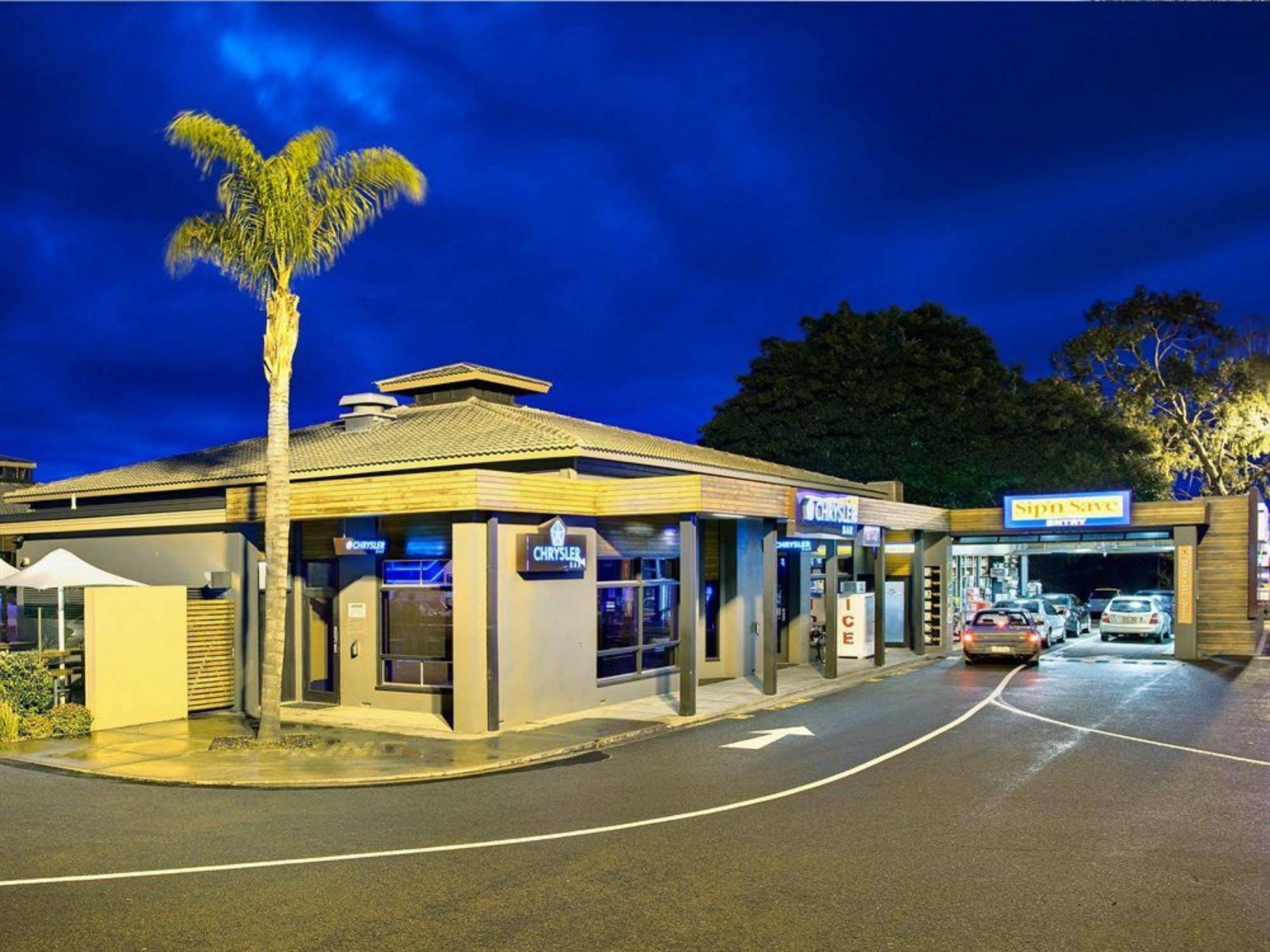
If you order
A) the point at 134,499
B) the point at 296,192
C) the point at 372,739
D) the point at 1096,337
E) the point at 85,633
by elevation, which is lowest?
the point at 372,739

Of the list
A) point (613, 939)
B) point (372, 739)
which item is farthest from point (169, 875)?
point (372, 739)

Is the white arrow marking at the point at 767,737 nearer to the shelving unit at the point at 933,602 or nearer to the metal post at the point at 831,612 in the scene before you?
→ the metal post at the point at 831,612

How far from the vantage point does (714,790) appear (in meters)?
12.3

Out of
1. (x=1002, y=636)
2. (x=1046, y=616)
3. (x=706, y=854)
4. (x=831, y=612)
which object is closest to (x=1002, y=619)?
(x=1002, y=636)

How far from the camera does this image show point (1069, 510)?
105 feet

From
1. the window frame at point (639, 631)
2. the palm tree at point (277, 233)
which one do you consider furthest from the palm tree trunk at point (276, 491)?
the window frame at point (639, 631)

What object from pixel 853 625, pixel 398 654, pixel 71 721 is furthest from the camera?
pixel 853 625

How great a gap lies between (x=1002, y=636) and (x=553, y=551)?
47.0 feet

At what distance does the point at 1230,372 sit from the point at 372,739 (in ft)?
159

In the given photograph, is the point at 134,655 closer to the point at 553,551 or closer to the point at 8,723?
the point at 8,723

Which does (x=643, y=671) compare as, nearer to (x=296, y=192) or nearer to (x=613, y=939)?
(x=296, y=192)

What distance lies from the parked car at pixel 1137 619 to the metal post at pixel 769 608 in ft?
60.2

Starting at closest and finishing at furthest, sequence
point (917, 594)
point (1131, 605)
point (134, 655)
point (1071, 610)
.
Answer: point (134, 655) < point (917, 594) < point (1131, 605) < point (1071, 610)

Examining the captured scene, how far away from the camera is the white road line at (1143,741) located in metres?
14.0
